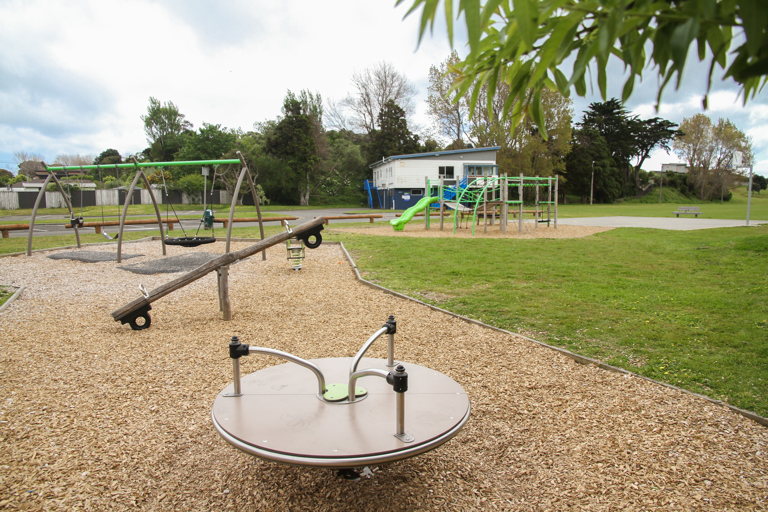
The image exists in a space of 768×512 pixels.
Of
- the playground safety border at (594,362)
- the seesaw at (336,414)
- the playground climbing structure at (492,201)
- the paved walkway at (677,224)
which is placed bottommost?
the playground safety border at (594,362)

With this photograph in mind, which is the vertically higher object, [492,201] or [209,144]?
[209,144]

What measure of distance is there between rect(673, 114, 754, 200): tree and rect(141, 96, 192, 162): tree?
228 ft

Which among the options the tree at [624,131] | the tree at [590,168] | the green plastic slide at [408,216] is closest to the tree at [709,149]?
the tree at [624,131]

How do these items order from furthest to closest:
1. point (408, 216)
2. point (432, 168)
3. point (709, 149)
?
point (709, 149) < point (432, 168) < point (408, 216)

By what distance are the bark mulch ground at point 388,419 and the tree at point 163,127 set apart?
5746 cm

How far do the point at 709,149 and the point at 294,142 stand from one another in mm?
57975

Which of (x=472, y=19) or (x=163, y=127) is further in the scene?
(x=163, y=127)

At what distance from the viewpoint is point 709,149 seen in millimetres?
61812

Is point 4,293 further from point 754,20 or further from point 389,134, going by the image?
point 389,134

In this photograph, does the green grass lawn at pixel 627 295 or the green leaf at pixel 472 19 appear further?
the green grass lawn at pixel 627 295

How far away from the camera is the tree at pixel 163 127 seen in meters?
55.9

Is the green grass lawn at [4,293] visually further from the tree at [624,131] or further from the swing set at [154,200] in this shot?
the tree at [624,131]

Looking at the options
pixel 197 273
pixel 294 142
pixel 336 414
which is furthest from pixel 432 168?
pixel 336 414

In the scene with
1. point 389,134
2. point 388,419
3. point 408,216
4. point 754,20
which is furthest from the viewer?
point 389,134
